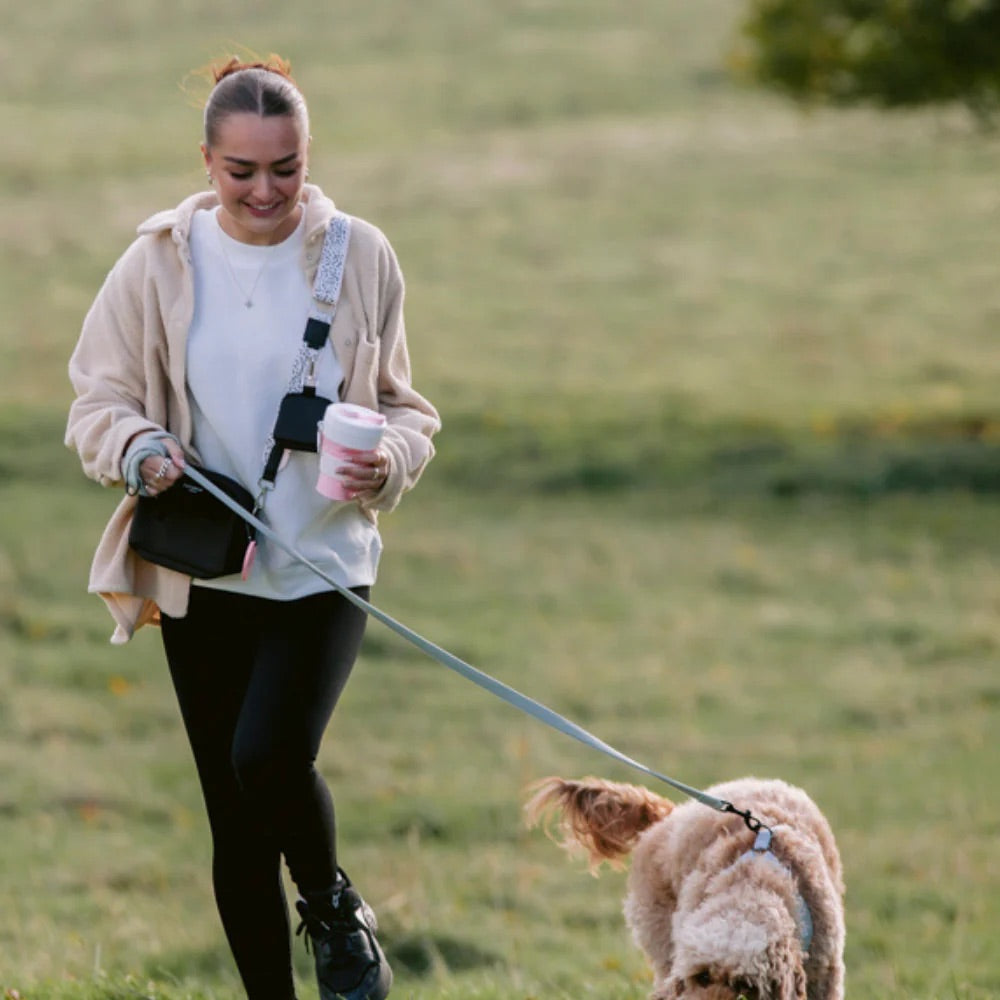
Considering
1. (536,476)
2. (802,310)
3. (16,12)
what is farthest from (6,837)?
(16,12)

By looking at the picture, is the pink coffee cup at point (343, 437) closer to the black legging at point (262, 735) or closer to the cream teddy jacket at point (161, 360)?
the cream teddy jacket at point (161, 360)

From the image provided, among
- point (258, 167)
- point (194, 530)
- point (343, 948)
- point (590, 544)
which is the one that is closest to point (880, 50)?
point (590, 544)

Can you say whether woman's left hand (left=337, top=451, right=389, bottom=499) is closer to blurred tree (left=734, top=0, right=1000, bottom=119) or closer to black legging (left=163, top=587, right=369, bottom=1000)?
black legging (left=163, top=587, right=369, bottom=1000)

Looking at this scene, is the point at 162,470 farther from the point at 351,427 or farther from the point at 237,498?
the point at 351,427

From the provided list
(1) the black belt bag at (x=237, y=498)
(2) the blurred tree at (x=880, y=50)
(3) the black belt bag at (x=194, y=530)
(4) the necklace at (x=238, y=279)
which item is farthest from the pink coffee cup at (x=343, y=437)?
(2) the blurred tree at (x=880, y=50)

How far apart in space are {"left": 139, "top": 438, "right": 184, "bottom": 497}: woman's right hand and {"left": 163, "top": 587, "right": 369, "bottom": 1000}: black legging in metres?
0.31

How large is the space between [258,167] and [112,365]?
23.2 inches

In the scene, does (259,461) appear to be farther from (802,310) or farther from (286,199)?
(802,310)

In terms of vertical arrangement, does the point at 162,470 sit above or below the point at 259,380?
below

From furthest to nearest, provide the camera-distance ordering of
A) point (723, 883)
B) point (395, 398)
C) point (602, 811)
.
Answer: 1. point (602, 811)
2. point (395, 398)
3. point (723, 883)

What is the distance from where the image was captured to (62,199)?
99.6ft

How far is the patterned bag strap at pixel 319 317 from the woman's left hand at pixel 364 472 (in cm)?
23

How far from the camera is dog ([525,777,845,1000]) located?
349 cm

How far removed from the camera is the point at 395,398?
13.7ft
